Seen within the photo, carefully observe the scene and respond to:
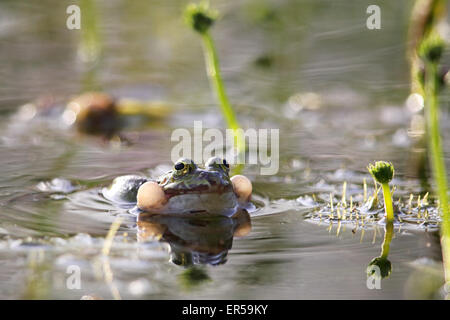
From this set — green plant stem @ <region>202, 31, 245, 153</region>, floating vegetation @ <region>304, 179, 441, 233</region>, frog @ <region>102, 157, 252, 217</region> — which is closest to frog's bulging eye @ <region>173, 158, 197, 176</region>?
frog @ <region>102, 157, 252, 217</region>

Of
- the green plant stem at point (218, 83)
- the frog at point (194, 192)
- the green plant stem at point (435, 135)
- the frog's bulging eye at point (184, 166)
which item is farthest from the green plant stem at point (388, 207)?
the green plant stem at point (218, 83)

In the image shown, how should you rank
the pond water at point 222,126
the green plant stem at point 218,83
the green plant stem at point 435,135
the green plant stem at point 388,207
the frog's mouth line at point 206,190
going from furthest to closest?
the green plant stem at point 218,83, the frog's mouth line at point 206,190, the green plant stem at point 388,207, the pond water at point 222,126, the green plant stem at point 435,135

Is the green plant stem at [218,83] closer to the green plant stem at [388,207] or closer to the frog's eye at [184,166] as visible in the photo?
the frog's eye at [184,166]

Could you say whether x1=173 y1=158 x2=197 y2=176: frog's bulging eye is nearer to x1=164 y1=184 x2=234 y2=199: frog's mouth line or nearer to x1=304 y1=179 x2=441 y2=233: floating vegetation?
x1=164 y1=184 x2=234 y2=199: frog's mouth line

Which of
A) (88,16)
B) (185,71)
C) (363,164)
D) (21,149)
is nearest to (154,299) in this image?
(363,164)

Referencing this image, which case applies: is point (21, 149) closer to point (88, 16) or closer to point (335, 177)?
point (335, 177)
